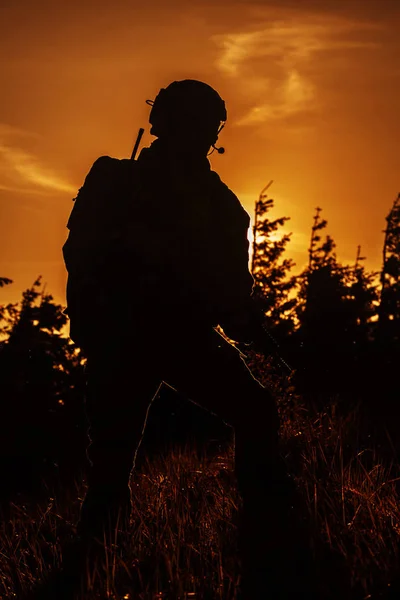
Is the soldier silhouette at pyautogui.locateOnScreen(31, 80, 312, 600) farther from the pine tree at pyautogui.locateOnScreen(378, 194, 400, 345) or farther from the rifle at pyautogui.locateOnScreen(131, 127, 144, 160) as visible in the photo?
the pine tree at pyautogui.locateOnScreen(378, 194, 400, 345)

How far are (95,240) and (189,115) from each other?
3.13ft

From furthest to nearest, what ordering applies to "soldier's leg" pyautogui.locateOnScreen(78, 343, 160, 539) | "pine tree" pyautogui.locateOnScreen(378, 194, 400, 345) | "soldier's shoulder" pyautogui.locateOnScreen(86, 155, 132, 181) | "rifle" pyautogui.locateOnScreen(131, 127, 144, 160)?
"pine tree" pyautogui.locateOnScreen(378, 194, 400, 345)
"rifle" pyautogui.locateOnScreen(131, 127, 144, 160)
"soldier's shoulder" pyautogui.locateOnScreen(86, 155, 132, 181)
"soldier's leg" pyautogui.locateOnScreen(78, 343, 160, 539)

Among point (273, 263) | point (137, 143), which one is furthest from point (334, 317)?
point (137, 143)

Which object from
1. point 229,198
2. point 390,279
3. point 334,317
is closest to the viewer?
point 229,198

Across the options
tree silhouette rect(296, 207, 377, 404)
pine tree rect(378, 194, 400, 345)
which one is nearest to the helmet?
tree silhouette rect(296, 207, 377, 404)

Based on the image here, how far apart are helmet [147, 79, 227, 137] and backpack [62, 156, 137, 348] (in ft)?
1.14

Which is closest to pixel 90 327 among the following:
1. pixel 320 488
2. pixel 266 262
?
pixel 320 488

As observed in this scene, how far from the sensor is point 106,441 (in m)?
4.37

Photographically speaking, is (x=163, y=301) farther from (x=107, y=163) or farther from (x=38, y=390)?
(x=38, y=390)

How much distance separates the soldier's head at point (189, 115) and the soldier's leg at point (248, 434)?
120 cm

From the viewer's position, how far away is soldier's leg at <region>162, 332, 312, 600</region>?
12.6 ft

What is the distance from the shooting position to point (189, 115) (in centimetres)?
447

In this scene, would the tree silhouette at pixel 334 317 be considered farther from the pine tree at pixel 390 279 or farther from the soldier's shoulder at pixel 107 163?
the soldier's shoulder at pixel 107 163

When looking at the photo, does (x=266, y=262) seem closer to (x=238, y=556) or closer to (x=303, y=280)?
(x=303, y=280)
